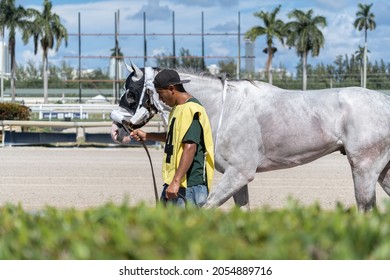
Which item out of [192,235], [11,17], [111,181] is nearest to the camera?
[192,235]

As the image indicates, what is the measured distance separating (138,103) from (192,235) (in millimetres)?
3956

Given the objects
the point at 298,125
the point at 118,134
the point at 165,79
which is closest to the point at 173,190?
the point at 165,79

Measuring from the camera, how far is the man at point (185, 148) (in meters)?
6.48

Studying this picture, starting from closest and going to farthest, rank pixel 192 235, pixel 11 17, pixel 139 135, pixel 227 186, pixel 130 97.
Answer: pixel 192 235 → pixel 139 135 → pixel 227 186 → pixel 130 97 → pixel 11 17

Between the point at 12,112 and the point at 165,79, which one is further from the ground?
the point at 165,79

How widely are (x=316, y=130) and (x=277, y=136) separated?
0.36 m

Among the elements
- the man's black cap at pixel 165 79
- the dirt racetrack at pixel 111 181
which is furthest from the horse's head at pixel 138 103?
the dirt racetrack at pixel 111 181

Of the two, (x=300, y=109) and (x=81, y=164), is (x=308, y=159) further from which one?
(x=81, y=164)

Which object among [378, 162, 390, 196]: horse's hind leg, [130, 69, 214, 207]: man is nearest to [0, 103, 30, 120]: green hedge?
[378, 162, 390, 196]: horse's hind leg

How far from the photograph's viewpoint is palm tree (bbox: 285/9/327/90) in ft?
271

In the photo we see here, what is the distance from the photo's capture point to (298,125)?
805 cm

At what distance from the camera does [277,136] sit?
26.2 ft

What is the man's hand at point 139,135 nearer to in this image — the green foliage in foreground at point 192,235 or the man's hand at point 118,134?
the man's hand at point 118,134

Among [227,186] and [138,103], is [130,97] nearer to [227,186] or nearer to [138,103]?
[138,103]
